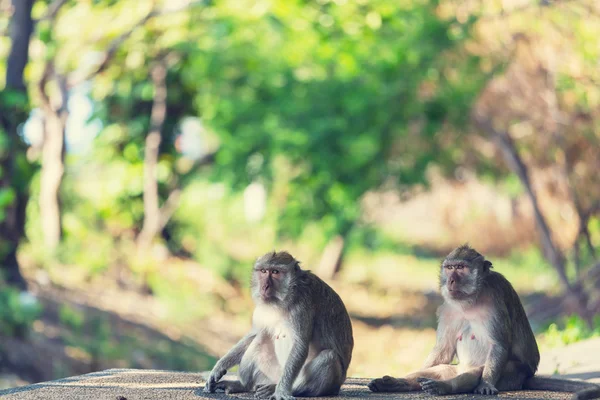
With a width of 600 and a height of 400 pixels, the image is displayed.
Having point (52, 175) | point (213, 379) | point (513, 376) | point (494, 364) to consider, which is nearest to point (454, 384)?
point (494, 364)

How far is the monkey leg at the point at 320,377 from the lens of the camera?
19.3ft

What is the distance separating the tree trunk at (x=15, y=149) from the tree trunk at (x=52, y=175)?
3.97 m

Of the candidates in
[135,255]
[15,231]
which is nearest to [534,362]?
[15,231]

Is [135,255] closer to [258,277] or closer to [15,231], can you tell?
[15,231]

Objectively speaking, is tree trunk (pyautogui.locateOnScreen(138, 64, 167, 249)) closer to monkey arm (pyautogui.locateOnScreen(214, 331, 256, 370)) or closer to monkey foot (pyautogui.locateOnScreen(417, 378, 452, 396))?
monkey arm (pyautogui.locateOnScreen(214, 331, 256, 370))

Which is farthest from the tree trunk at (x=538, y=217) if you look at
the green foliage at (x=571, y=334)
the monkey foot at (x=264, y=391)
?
the monkey foot at (x=264, y=391)

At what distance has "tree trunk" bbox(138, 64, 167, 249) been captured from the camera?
63.2 feet

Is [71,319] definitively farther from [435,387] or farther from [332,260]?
[435,387]

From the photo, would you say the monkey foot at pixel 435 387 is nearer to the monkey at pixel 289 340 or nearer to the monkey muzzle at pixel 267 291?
the monkey at pixel 289 340

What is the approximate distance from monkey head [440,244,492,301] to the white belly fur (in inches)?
38.1

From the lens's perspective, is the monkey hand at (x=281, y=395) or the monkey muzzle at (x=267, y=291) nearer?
the monkey hand at (x=281, y=395)

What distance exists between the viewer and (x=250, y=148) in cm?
1648

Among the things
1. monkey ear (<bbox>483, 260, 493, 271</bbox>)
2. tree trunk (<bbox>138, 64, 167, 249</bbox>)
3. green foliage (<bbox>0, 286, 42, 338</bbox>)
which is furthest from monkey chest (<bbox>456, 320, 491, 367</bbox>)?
tree trunk (<bbox>138, 64, 167, 249</bbox>)

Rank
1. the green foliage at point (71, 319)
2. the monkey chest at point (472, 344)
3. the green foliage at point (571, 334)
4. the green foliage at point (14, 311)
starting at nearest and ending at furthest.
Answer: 1. the monkey chest at point (472, 344)
2. the green foliage at point (571, 334)
3. the green foliage at point (14, 311)
4. the green foliage at point (71, 319)
